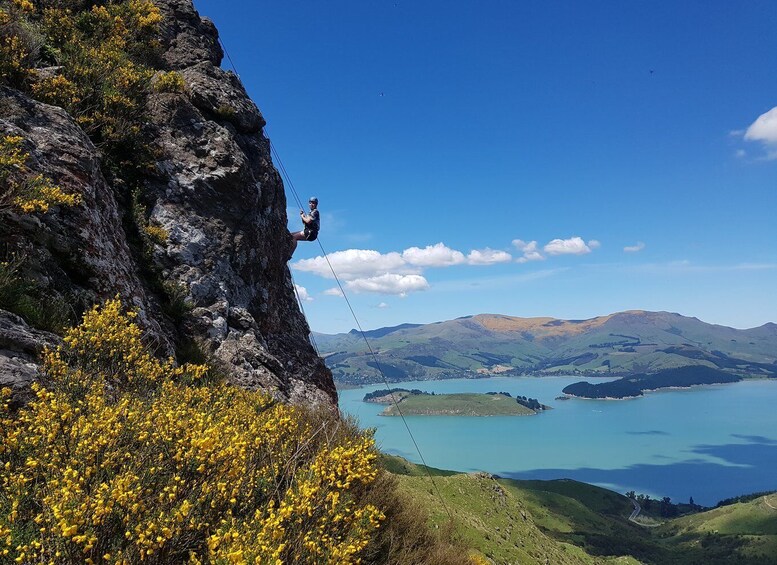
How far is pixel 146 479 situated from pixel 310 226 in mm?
16198

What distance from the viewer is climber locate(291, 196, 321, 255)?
19.5 m

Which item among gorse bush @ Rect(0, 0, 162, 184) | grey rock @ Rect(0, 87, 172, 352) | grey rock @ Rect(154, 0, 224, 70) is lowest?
grey rock @ Rect(0, 87, 172, 352)

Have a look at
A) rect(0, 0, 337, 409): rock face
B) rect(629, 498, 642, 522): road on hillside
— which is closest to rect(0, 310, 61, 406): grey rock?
rect(0, 0, 337, 409): rock face

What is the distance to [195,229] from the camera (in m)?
13.6

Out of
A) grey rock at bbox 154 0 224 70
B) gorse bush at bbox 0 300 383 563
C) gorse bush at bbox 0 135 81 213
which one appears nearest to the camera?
gorse bush at bbox 0 300 383 563

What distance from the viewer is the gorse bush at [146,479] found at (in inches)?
139

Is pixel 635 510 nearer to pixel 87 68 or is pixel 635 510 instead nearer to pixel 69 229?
pixel 69 229

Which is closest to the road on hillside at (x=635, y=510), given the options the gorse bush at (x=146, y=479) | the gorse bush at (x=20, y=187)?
the gorse bush at (x=146, y=479)

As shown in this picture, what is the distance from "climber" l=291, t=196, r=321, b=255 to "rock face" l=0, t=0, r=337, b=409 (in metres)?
1.08

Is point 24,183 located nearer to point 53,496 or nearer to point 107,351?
point 107,351

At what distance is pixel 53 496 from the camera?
11.6ft

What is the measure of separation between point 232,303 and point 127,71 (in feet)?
28.6

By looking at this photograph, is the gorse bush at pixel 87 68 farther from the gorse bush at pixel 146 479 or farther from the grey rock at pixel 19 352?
the gorse bush at pixel 146 479

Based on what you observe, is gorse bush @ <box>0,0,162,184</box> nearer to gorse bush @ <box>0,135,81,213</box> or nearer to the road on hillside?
gorse bush @ <box>0,135,81,213</box>
